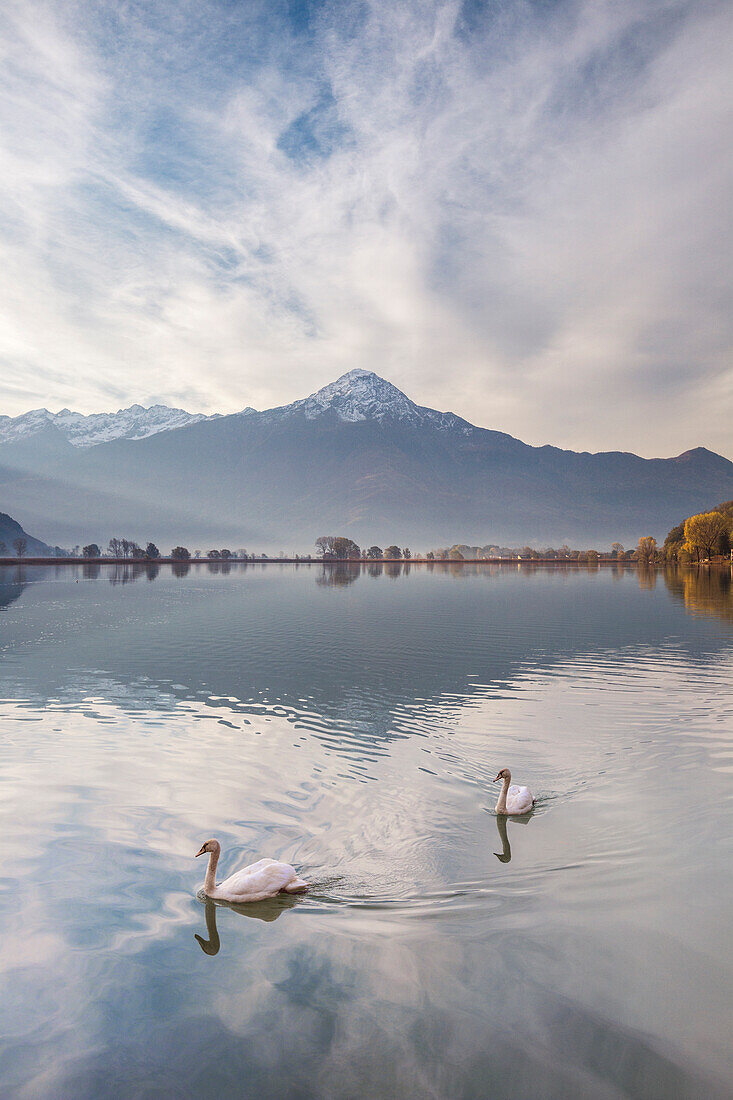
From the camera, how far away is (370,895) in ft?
36.1

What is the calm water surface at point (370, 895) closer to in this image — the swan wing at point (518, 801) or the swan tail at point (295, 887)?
the swan tail at point (295, 887)

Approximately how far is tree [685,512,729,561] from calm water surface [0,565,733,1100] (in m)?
180

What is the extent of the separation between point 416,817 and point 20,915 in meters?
8.32

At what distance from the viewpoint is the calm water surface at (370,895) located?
7.45 m

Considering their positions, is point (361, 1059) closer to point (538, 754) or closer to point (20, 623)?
point (538, 754)

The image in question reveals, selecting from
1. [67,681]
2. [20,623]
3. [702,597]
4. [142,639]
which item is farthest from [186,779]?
[702,597]

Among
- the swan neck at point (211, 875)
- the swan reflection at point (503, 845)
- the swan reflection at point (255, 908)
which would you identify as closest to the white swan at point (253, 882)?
the swan neck at point (211, 875)

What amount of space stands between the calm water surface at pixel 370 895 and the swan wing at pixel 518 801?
44 cm

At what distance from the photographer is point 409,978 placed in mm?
8750

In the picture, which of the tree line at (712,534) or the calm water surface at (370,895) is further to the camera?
the tree line at (712,534)

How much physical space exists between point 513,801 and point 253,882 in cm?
685

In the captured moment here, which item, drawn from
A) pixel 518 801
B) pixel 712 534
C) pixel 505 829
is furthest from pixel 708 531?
pixel 505 829

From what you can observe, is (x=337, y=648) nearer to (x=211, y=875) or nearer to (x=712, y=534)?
(x=211, y=875)

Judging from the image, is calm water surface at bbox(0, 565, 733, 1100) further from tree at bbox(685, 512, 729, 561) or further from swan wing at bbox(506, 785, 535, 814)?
tree at bbox(685, 512, 729, 561)
